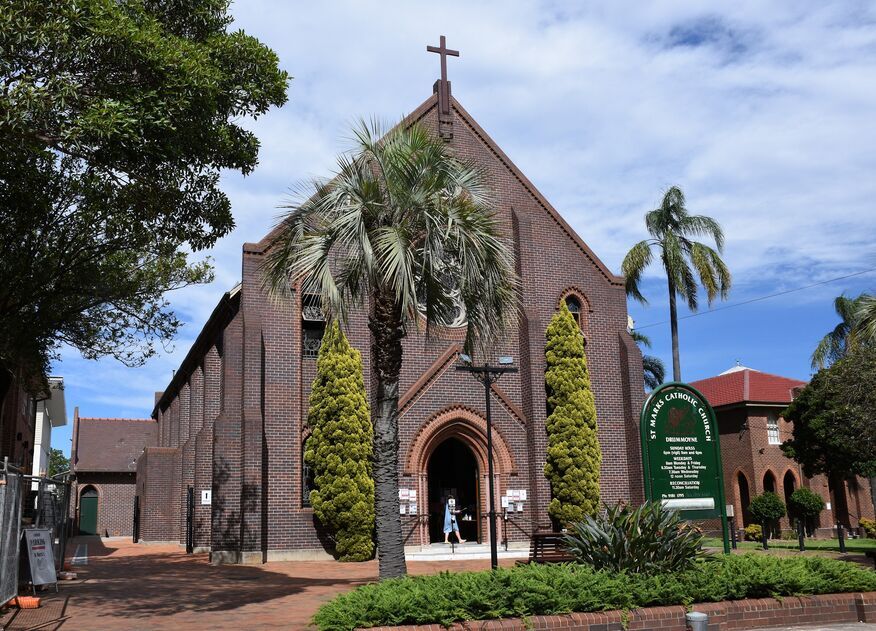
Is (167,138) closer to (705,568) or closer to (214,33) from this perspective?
(214,33)

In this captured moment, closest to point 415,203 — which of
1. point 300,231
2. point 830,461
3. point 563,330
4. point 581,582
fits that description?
point 300,231

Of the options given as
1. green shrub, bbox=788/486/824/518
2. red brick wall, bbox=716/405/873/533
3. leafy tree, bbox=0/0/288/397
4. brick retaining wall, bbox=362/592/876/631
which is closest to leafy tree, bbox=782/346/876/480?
green shrub, bbox=788/486/824/518

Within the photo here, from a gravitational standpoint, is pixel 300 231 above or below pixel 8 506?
above

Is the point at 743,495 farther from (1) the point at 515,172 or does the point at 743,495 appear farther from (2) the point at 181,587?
(2) the point at 181,587

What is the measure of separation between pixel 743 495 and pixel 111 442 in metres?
38.2

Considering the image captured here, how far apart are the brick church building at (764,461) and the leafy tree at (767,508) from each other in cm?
336

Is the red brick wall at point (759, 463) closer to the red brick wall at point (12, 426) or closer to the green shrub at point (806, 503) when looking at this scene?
the green shrub at point (806, 503)

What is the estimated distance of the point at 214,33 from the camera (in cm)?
1351

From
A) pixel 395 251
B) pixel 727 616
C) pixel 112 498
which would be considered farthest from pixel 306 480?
pixel 112 498

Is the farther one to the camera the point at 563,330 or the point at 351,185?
the point at 563,330

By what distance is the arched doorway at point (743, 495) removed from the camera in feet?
131

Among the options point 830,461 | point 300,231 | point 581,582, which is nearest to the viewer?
point 581,582

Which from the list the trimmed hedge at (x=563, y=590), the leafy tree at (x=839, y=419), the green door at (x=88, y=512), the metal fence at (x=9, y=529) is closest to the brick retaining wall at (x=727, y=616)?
the trimmed hedge at (x=563, y=590)

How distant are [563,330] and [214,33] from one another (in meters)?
15.1
